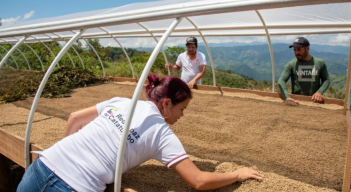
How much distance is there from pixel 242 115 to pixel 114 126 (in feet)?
8.45

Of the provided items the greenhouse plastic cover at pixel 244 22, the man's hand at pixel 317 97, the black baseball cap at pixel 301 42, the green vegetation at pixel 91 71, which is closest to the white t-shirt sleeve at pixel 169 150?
the greenhouse plastic cover at pixel 244 22

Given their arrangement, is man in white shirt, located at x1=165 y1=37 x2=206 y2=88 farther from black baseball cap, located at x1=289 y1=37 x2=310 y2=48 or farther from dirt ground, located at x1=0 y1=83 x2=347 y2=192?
black baseball cap, located at x1=289 y1=37 x2=310 y2=48

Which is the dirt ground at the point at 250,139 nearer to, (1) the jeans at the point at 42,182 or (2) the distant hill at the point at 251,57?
(1) the jeans at the point at 42,182

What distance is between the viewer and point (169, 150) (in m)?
1.45

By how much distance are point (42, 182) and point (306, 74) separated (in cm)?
389

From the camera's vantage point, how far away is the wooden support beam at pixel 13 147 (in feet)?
8.30

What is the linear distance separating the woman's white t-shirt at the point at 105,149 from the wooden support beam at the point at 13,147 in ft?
3.44

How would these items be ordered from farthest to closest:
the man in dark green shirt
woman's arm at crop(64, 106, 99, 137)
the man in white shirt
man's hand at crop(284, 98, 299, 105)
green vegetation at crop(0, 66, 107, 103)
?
green vegetation at crop(0, 66, 107, 103), the man in white shirt, man's hand at crop(284, 98, 299, 105), the man in dark green shirt, woman's arm at crop(64, 106, 99, 137)

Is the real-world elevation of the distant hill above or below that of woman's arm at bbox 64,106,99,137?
above

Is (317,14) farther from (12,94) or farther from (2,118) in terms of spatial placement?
(12,94)

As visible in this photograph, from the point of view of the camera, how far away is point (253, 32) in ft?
19.5

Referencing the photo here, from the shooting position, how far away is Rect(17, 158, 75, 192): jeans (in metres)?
1.43

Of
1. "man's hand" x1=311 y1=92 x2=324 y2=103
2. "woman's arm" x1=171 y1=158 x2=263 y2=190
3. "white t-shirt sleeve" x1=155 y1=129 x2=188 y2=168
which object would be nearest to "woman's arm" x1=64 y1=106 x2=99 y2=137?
"white t-shirt sleeve" x1=155 y1=129 x2=188 y2=168

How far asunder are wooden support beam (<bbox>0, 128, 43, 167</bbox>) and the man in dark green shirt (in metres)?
3.62
